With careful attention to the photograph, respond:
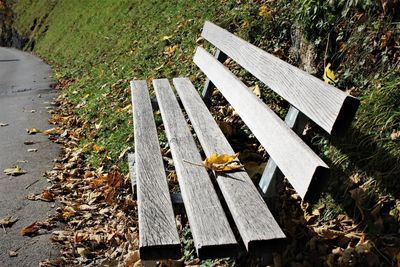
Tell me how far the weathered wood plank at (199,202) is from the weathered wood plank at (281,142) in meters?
0.33

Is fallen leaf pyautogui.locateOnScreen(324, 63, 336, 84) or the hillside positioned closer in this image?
the hillside

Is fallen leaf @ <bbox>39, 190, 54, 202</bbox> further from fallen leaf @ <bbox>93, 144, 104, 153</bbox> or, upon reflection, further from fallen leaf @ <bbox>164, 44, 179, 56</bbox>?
fallen leaf @ <bbox>164, 44, 179, 56</bbox>

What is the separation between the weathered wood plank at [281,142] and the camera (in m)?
1.65

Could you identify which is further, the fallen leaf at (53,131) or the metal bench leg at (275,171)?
the fallen leaf at (53,131)

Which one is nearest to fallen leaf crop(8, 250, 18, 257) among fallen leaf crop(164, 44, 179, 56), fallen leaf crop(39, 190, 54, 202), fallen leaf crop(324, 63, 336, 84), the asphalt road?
the asphalt road

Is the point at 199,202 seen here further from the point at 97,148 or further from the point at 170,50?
the point at 170,50

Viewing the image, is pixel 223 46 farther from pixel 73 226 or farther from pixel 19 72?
pixel 19 72

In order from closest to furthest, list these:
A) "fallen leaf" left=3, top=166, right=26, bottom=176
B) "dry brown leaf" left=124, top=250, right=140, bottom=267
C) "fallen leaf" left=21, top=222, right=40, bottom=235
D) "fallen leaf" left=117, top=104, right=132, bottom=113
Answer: "dry brown leaf" left=124, top=250, right=140, bottom=267 → "fallen leaf" left=21, top=222, right=40, bottom=235 → "fallen leaf" left=3, top=166, right=26, bottom=176 → "fallen leaf" left=117, top=104, right=132, bottom=113

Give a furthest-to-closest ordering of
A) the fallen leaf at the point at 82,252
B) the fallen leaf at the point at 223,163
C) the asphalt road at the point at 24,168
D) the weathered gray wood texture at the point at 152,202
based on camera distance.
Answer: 1. the asphalt road at the point at 24,168
2. the fallen leaf at the point at 82,252
3. the fallen leaf at the point at 223,163
4. the weathered gray wood texture at the point at 152,202

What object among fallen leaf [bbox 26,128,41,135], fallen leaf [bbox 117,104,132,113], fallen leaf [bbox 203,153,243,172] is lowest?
fallen leaf [bbox 26,128,41,135]

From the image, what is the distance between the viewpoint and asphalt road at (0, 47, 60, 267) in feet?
9.94

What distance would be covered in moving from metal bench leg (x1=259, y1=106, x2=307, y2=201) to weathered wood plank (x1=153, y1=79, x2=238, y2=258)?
26 centimetres

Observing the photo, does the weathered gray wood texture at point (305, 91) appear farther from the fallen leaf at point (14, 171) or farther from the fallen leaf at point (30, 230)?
the fallen leaf at point (14, 171)

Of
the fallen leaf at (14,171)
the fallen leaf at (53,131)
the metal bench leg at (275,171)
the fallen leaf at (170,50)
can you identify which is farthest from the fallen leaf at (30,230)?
the fallen leaf at (170,50)
